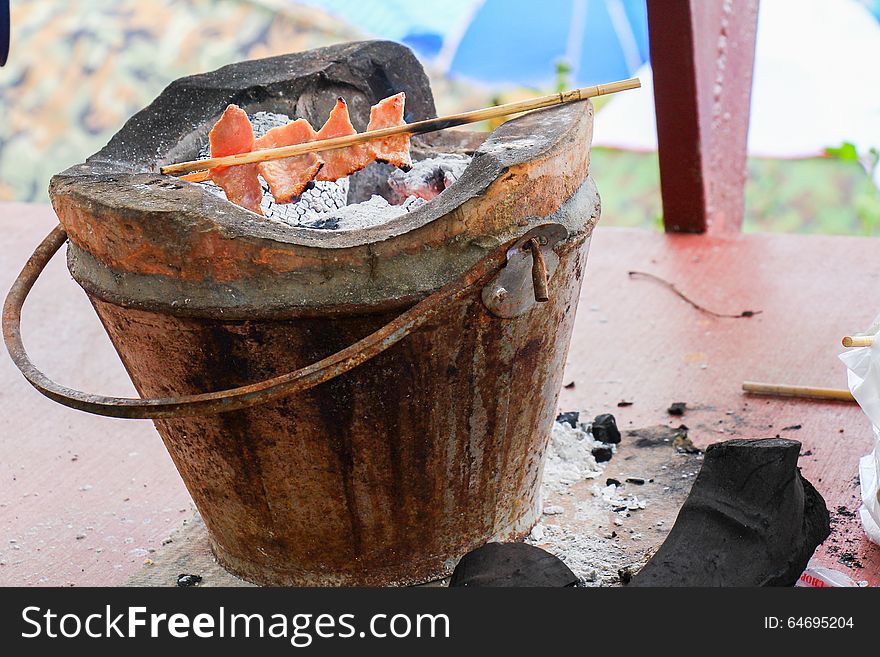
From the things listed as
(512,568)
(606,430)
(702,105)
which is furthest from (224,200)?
(702,105)

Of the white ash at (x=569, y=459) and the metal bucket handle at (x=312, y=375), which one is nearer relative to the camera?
the metal bucket handle at (x=312, y=375)

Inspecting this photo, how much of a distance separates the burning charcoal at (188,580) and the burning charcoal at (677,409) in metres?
1.36

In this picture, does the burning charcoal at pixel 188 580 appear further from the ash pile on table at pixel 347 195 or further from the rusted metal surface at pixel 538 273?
the rusted metal surface at pixel 538 273

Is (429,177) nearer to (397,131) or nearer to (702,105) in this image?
(397,131)

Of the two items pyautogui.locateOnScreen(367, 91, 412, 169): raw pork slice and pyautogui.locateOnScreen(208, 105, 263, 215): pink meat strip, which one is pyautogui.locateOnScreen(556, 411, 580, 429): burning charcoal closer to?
pyautogui.locateOnScreen(367, 91, 412, 169): raw pork slice

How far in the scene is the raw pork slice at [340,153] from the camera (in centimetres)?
232

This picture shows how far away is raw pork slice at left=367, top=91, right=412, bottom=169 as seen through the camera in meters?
2.34

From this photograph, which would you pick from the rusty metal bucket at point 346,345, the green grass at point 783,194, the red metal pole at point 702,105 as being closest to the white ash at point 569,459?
the rusty metal bucket at point 346,345

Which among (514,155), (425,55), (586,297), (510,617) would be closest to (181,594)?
(510,617)

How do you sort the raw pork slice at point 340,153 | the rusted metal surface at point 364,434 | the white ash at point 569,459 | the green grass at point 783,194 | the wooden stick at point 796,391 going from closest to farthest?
1. the rusted metal surface at point 364,434
2. the raw pork slice at point 340,153
3. the white ash at point 569,459
4. the wooden stick at point 796,391
5. the green grass at point 783,194

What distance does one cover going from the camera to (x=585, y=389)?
3.26 meters

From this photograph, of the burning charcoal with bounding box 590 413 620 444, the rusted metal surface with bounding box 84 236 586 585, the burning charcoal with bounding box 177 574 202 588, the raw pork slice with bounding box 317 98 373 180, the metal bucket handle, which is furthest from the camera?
the burning charcoal with bounding box 590 413 620 444

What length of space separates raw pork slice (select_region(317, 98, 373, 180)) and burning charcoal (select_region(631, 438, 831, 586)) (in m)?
0.95

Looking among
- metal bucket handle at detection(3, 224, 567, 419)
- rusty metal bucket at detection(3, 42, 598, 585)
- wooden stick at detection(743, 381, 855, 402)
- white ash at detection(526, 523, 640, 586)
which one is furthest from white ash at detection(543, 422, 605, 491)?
metal bucket handle at detection(3, 224, 567, 419)
